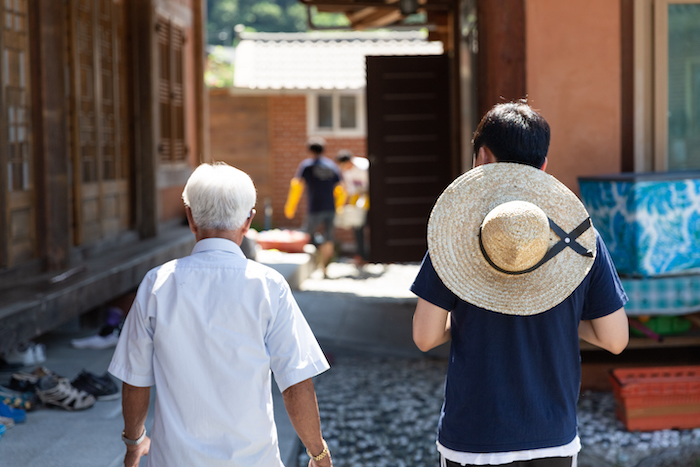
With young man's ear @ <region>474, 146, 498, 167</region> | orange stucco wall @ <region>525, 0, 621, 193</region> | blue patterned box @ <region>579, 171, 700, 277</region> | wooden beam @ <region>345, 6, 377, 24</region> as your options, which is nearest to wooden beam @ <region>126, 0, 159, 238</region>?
wooden beam @ <region>345, 6, 377, 24</region>

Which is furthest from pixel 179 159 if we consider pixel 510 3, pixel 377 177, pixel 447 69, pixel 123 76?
pixel 510 3

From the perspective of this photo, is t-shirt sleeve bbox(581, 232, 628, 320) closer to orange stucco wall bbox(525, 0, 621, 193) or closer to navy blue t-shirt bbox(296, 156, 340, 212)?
orange stucco wall bbox(525, 0, 621, 193)

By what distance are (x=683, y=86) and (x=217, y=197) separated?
4.15m

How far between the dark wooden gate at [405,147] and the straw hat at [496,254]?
5.93m

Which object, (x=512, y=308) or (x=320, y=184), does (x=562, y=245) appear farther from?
(x=320, y=184)

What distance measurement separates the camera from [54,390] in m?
4.12

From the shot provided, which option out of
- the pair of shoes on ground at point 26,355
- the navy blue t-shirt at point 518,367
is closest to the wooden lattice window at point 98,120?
Answer: the pair of shoes on ground at point 26,355

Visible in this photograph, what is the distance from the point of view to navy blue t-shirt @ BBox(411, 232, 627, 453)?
1997 mm

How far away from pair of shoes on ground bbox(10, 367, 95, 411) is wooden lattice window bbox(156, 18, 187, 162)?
14.7 feet

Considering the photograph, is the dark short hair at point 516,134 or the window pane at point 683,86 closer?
the dark short hair at point 516,134

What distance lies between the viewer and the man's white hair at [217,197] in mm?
2113

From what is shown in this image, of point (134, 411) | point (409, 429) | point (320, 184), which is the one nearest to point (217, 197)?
point (134, 411)

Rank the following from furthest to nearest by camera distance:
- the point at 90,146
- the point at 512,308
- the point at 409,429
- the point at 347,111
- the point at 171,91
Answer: the point at 347,111 → the point at 171,91 → the point at 90,146 → the point at 409,429 → the point at 512,308

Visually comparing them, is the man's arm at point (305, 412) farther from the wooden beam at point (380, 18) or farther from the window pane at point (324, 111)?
the window pane at point (324, 111)
